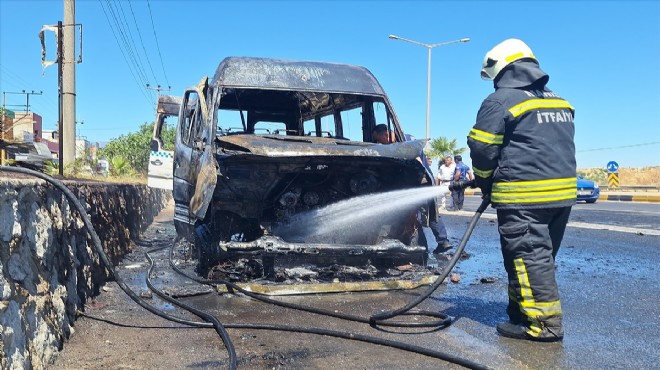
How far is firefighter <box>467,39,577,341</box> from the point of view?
3.54 meters

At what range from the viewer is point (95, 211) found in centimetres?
541

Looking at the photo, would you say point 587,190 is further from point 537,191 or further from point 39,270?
point 39,270

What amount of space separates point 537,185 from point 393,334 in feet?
4.49

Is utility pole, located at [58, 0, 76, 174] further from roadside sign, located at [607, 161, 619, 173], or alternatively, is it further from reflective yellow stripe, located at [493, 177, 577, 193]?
roadside sign, located at [607, 161, 619, 173]

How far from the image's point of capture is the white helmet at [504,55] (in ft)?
12.4

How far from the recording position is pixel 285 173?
16.8 ft

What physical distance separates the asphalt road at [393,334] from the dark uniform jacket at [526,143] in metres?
0.93

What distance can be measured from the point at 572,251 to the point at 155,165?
7452 millimetres

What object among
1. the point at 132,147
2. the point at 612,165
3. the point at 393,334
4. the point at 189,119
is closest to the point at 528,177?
the point at 393,334

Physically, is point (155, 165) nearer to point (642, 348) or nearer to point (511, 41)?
point (511, 41)

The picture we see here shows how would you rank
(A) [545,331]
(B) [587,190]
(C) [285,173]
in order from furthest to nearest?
(B) [587,190], (C) [285,173], (A) [545,331]

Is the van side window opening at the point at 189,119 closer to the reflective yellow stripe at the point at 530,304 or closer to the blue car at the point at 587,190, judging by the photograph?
the reflective yellow stripe at the point at 530,304

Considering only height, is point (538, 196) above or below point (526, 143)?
below

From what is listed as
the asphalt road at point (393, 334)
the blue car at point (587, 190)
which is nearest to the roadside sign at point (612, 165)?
the blue car at point (587, 190)
